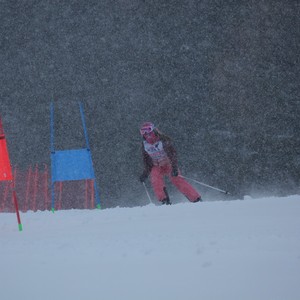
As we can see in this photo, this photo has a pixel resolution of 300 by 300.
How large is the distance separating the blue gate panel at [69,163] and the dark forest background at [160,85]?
2.48 feet

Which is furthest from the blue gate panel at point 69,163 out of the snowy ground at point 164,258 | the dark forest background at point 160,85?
the snowy ground at point 164,258

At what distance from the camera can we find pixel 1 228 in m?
3.78

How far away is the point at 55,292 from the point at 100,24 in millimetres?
5513

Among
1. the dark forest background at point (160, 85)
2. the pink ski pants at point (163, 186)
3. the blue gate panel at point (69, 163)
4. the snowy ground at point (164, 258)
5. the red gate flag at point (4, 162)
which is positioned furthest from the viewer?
the dark forest background at point (160, 85)

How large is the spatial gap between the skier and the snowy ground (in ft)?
5.08

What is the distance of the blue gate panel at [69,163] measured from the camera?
18.1ft

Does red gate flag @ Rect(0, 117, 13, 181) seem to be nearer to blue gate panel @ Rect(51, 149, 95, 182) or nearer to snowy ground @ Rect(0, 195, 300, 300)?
snowy ground @ Rect(0, 195, 300, 300)

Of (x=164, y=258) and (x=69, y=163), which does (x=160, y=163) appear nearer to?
(x=69, y=163)

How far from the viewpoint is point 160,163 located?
17.4ft

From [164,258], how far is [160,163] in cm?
326

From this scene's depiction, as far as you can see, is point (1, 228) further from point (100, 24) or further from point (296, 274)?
point (100, 24)

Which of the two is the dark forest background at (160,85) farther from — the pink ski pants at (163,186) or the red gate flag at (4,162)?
the red gate flag at (4,162)

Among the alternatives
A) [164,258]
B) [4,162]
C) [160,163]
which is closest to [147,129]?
[160,163]

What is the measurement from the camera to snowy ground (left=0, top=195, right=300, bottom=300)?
5.37 ft
